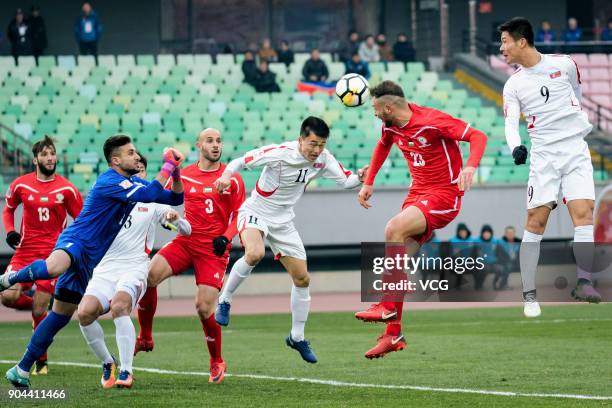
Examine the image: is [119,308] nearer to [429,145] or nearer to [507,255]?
[429,145]

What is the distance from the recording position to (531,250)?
1200 cm

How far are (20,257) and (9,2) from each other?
20567mm

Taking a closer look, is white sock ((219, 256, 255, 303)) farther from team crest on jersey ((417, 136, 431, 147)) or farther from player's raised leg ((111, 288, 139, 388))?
team crest on jersey ((417, 136, 431, 147))

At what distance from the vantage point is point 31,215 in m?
14.7

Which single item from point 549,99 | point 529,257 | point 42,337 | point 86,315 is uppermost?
point 549,99

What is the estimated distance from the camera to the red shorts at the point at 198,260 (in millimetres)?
13195

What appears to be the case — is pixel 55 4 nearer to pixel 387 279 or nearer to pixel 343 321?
pixel 343 321

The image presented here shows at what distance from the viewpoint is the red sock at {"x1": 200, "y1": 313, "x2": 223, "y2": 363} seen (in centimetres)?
1277

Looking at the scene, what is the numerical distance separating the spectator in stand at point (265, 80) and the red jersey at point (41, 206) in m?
15.5

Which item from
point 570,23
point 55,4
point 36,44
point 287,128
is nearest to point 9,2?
point 55,4

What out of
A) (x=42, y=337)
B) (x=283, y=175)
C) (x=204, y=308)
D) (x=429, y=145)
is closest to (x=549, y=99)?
(x=429, y=145)

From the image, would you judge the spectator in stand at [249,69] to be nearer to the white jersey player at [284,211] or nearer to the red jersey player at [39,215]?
the red jersey player at [39,215]

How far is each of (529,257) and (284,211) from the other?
Result: 8.90ft

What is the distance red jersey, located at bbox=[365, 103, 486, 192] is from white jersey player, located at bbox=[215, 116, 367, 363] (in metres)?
1.02
